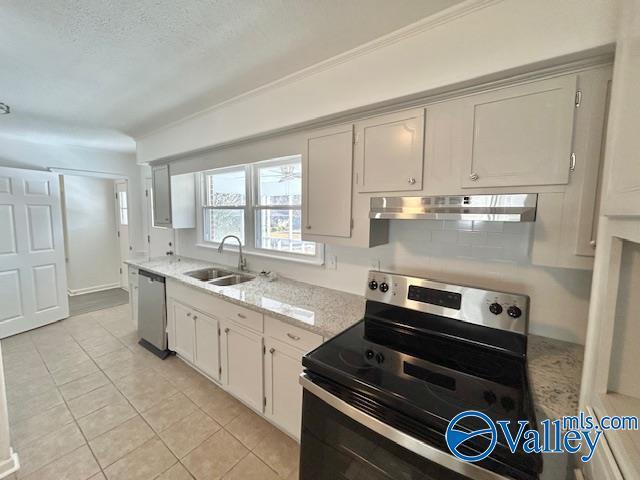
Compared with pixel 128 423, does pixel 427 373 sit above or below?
above

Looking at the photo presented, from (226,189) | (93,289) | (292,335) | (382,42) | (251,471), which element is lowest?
(251,471)

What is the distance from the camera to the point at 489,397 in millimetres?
966

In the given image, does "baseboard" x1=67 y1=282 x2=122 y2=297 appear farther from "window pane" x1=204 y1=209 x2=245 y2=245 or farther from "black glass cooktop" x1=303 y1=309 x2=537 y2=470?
"black glass cooktop" x1=303 y1=309 x2=537 y2=470

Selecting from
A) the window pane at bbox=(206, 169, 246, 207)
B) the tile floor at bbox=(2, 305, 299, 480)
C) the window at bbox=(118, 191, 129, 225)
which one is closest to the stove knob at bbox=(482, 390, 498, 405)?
the tile floor at bbox=(2, 305, 299, 480)

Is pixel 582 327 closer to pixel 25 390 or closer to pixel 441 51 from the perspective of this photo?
pixel 441 51

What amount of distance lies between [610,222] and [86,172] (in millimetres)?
5392

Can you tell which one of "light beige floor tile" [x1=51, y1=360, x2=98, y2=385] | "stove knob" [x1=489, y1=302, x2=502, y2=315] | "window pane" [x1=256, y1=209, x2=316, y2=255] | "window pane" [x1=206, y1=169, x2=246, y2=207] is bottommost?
"light beige floor tile" [x1=51, y1=360, x2=98, y2=385]

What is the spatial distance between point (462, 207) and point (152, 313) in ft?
10.0

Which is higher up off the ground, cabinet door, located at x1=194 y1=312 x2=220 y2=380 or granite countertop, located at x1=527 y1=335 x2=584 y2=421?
granite countertop, located at x1=527 y1=335 x2=584 y2=421

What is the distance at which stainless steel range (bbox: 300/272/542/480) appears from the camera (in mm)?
862

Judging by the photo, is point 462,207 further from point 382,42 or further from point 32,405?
point 32,405

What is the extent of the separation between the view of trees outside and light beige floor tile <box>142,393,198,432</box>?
1460 millimetres

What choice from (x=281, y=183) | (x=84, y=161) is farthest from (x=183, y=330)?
(x=84, y=161)

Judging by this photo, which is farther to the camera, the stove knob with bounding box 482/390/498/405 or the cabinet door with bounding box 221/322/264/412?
the cabinet door with bounding box 221/322/264/412
